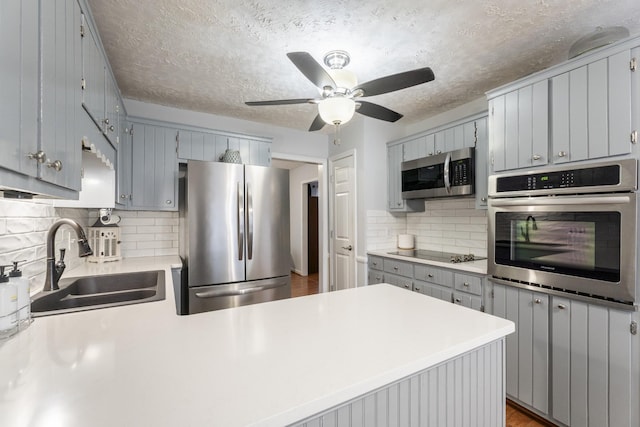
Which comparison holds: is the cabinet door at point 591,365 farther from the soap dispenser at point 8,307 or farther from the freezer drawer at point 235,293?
the soap dispenser at point 8,307

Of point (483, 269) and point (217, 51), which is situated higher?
point (217, 51)

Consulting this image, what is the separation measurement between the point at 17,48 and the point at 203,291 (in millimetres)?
2057

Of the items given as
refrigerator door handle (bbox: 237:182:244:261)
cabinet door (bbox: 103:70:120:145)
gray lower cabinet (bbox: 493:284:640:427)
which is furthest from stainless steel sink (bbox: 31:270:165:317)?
gray lower cabinet (bbox: 493:284:640:427)

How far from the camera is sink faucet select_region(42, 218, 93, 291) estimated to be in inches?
55.3

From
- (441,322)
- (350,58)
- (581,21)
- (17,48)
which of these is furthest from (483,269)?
(17,48)

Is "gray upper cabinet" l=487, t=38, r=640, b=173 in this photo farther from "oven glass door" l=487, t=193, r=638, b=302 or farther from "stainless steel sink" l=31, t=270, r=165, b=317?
"stainless steel sink" l=31, t=270, r=165, b=317

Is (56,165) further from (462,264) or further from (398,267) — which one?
(398,267)

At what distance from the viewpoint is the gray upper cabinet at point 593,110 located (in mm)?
1558

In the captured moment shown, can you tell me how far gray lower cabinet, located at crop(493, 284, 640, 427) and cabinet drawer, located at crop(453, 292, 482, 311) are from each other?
0.16 metres

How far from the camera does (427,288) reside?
9.04ft

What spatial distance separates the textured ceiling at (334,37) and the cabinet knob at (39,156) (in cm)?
124

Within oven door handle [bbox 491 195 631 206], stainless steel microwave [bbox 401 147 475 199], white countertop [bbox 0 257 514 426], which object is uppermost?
stainless steel microwave [bbox 401 147 475 199]

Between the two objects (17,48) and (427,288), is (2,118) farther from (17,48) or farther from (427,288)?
(427,288)

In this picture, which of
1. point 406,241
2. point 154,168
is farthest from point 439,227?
point 154,168
